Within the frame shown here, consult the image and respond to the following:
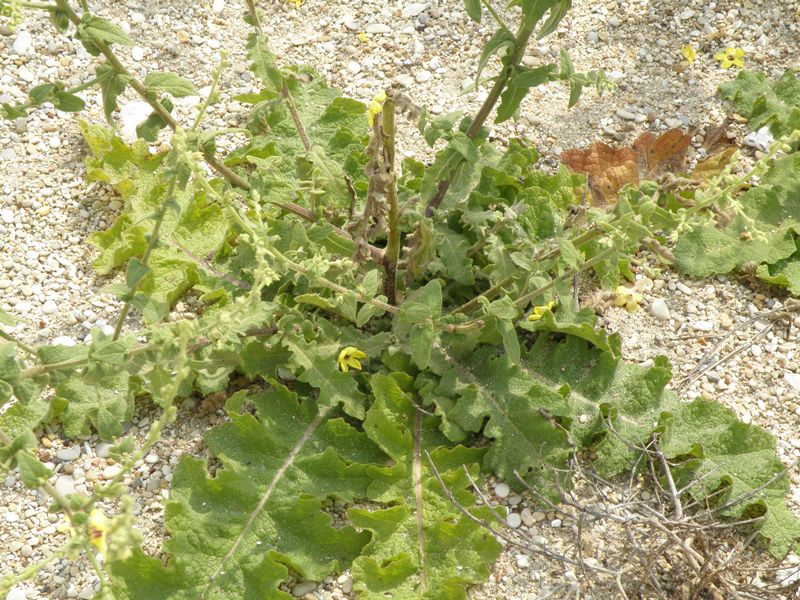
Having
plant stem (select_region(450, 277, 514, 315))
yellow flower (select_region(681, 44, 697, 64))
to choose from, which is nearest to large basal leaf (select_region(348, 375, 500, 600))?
plant stem (select_region(450, 277, 514, 315))

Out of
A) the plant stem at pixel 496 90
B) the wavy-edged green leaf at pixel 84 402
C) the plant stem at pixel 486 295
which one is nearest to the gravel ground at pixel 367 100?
the wavy-edged green leaf at pixel 84 402

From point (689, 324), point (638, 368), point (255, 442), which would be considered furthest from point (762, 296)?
point (255, 442)

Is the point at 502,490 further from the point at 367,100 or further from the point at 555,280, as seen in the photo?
the point at 367,100

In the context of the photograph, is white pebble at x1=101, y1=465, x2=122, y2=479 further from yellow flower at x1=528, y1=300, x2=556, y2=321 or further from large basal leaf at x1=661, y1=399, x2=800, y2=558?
large basal leaf at x1=661, y1=399, x2=800, y2=558

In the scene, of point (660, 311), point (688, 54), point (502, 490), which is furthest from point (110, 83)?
point (688, 54)

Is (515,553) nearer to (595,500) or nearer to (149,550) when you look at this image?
(595,500)
